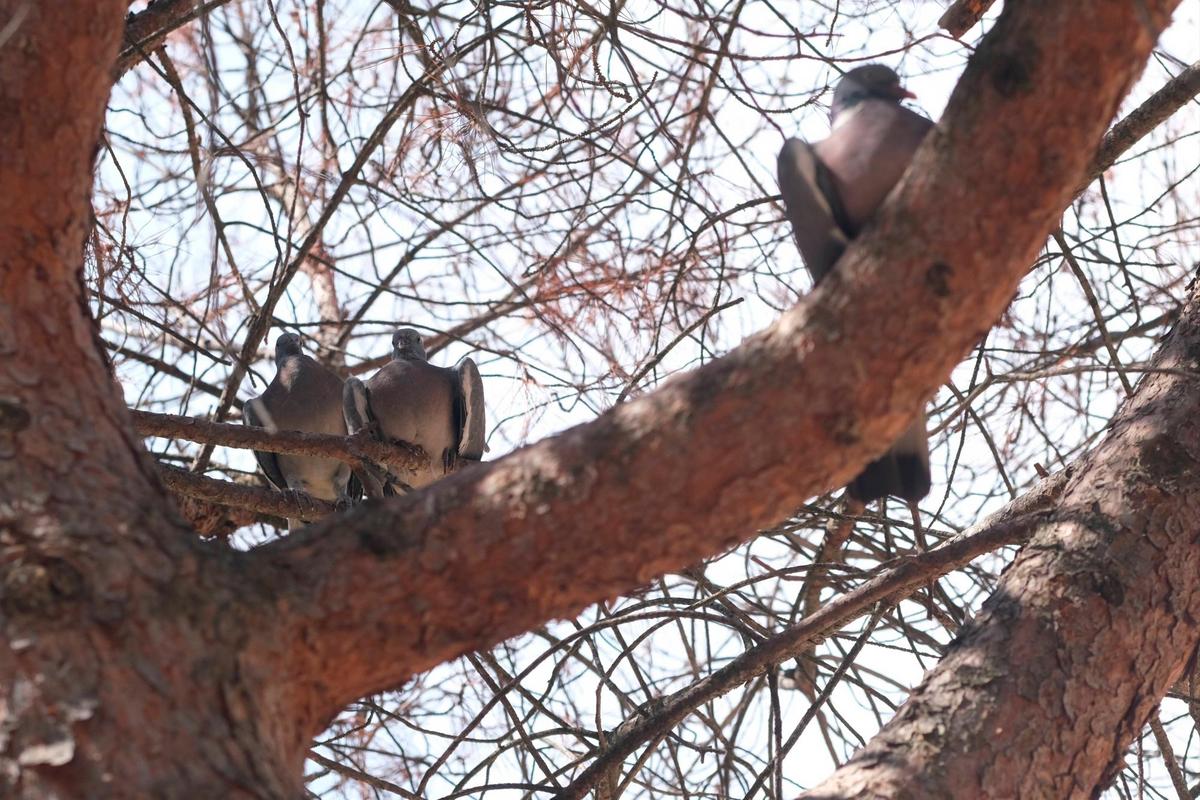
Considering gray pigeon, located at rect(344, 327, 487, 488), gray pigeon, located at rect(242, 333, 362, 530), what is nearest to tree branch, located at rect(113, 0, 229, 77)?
gray pigeon, located at rect(344, 327, 487, 488)

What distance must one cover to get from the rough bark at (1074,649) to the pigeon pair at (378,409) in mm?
3176

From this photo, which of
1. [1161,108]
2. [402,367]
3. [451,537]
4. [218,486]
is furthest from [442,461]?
[451,537]

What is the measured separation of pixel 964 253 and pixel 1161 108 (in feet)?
6.56

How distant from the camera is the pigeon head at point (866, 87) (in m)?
3.11

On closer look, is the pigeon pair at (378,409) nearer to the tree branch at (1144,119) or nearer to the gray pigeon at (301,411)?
the gray pigeon at (301,411)

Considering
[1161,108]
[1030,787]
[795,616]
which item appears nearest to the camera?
[1030,787]

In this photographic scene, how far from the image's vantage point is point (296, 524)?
17.8 feet

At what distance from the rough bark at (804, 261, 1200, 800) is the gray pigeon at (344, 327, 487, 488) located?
3.30 metres

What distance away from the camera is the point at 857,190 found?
257 centimetres

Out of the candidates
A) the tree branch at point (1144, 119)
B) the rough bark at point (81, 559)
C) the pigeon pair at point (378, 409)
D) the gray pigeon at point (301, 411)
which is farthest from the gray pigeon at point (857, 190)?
the gray pigeon at point (301, 411)

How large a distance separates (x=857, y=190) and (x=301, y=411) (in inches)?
151

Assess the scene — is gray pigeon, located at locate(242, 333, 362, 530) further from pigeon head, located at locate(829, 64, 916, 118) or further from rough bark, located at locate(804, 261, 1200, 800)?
rough bark, located at locate(804, 261, 1200, 800)

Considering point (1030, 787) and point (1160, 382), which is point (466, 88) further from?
point (1030, 787)

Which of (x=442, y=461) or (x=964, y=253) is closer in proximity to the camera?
(x=964, y=253)
